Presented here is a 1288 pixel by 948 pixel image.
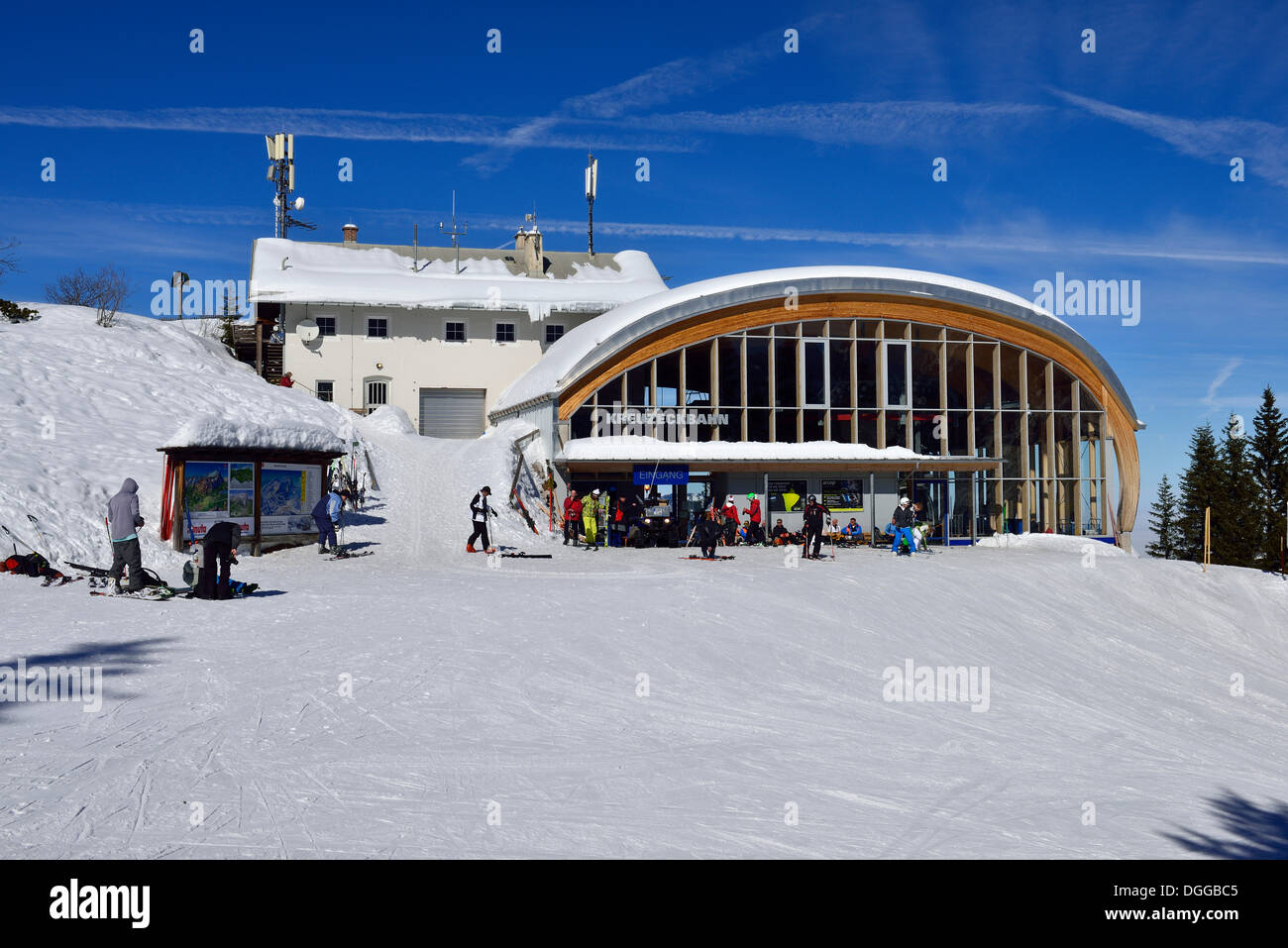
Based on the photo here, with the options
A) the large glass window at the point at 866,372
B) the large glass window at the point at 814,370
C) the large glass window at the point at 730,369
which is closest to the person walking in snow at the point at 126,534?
the large glass window at the point at 730,369

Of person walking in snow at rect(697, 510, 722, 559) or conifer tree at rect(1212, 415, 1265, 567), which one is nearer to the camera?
person walking in snow at rect(697, 510, 722, 559)

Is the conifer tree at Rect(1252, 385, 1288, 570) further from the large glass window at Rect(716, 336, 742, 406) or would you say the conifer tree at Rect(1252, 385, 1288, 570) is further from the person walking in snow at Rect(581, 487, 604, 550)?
the person walking in snow at Rect(581, 487, 604, 550)

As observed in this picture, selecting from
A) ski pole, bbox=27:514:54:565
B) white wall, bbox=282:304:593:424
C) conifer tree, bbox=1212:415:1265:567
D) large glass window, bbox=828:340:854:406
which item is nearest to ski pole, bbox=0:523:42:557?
ski pole, bbox=27:514:54:565

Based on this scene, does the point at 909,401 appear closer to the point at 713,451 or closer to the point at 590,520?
the point at 713,451

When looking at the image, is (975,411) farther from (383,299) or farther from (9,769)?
(9,769)

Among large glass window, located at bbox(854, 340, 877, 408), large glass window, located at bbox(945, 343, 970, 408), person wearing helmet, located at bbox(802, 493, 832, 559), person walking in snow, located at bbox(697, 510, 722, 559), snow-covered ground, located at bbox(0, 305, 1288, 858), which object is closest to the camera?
snow-covered ground, located at bbox(0, 305, 1288, 858)

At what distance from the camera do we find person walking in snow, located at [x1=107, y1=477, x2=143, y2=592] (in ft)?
42.2

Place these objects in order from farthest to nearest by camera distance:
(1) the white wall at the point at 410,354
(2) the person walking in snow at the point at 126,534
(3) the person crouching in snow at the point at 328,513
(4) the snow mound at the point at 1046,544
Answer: (1) the white wall at the point at 410,354 < (4) the snow mound at the point at 1046,544 < (3) the person crouching in snow at the point at 328,513 < (2) the person walking in snow at the point at 126,534

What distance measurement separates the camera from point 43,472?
19.2 metres

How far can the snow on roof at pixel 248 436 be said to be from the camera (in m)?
17.5

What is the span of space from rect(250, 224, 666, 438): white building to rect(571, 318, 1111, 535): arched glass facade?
1126 cm

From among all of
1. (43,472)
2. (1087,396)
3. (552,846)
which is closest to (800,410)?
(1087,396)

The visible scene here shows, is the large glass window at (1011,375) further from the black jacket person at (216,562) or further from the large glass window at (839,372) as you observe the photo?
the black jacket person at (216,562)

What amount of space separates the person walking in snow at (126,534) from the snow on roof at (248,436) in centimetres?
463
